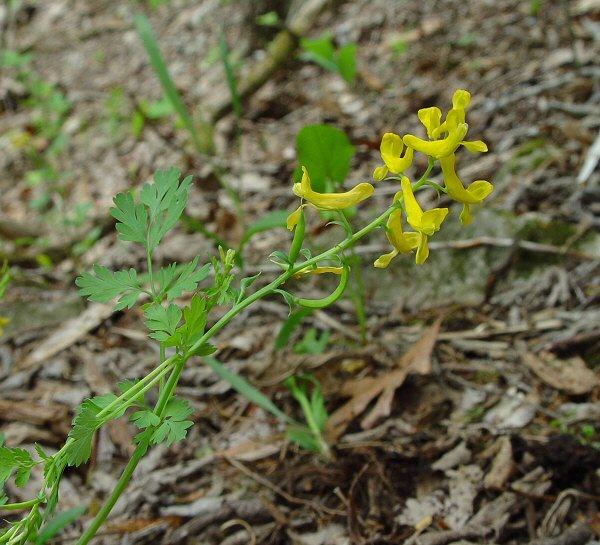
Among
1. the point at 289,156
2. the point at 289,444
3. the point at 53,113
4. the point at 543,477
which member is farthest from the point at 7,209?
the point at 543,477

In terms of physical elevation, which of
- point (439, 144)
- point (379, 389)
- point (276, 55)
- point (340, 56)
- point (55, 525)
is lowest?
point (379, 389)

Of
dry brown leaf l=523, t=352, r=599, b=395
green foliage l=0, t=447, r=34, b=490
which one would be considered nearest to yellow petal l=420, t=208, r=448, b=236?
green foliage l=0, t=447, r=34, b=490

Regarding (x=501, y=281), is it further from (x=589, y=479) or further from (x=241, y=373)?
(x=241, y=373)

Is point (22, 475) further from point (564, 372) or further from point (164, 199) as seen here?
point (564, 372)

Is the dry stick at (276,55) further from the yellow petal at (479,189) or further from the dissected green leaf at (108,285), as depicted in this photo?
the yellow petal at (479,189)

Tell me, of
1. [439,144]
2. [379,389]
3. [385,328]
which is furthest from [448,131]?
[385,328]

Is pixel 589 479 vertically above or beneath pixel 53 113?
beneath
